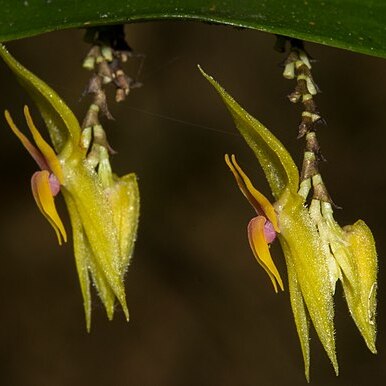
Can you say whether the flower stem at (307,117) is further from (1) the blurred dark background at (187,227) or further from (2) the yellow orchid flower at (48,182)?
(1) the blurred dark background at (187,227)

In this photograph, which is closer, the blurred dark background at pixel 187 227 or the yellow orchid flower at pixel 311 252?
the yellow orchid flower at pixel 311 252

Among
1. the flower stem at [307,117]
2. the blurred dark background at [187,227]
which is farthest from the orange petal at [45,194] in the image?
the blurred dark background at [187,227]

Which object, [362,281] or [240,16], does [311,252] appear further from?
[240,16]

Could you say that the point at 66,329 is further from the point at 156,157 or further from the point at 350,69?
the point at 350,69

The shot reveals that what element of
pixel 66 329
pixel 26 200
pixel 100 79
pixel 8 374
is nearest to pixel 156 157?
pixel 26 200

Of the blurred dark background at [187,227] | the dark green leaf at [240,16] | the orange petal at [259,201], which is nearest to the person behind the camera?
the dark green leaf at [240,16]
